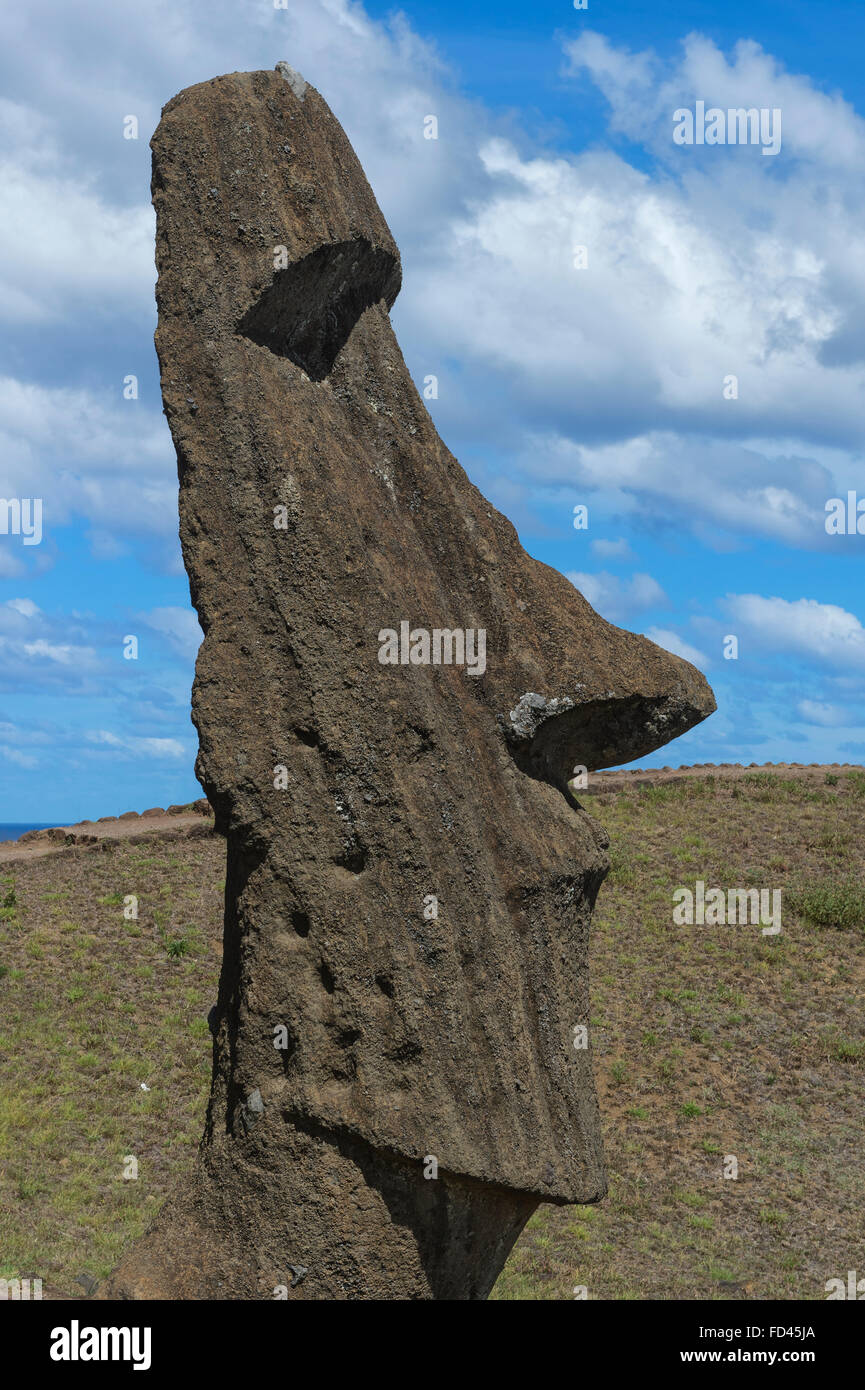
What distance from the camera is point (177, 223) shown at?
628cm

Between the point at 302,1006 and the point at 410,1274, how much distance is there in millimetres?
1434

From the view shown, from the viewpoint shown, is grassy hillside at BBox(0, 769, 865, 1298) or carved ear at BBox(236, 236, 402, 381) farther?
grassy hillside at BBox(0, 769, 865, 1298)

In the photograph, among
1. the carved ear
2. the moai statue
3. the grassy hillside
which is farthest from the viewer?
the grassy hillside

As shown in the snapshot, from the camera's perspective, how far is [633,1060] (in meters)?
14.2

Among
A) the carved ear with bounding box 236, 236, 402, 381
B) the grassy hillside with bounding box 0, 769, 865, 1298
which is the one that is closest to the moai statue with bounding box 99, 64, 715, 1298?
the carved ear with bounding box 236, 236, 402, 381

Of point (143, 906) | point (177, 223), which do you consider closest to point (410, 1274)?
point (177, 223)

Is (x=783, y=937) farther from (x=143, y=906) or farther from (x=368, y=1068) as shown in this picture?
(x=368, y=1068)

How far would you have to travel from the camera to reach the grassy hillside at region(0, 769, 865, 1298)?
34.6 feet

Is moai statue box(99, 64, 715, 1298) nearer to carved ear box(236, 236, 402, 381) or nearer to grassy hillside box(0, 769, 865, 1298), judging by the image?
carved ear box(236, 236, 402, 381)

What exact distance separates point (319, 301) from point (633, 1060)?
1018 centimetres

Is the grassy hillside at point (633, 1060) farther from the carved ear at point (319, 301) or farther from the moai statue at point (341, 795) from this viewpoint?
the carved ear at point (319, 301)

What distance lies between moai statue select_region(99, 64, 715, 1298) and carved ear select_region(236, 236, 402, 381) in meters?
0.02

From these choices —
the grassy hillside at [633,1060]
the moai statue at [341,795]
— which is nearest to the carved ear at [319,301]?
the moai statue at [341,795]

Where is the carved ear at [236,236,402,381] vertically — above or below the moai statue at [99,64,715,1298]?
above
